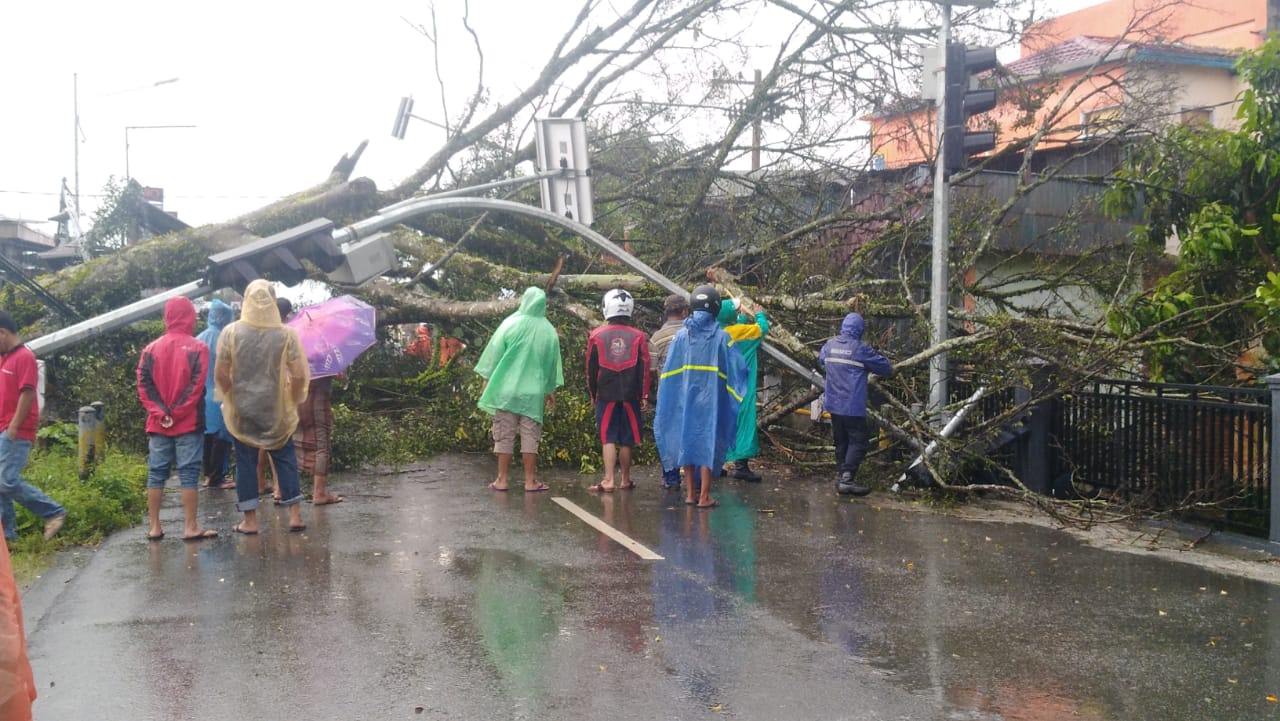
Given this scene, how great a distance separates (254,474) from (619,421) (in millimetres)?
3276

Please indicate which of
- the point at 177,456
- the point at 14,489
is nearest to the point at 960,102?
the point at 177,456

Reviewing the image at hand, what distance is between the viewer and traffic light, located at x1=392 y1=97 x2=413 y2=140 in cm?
1273

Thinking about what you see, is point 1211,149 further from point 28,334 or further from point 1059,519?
point 28,334

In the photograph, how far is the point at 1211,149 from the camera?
11.6 m

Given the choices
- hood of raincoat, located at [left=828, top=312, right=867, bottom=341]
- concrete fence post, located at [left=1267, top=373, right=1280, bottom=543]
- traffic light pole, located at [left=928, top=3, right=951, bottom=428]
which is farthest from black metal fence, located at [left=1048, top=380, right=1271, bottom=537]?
hood of raincoat, located at [left=828, top=312, right=867, bottom=341]

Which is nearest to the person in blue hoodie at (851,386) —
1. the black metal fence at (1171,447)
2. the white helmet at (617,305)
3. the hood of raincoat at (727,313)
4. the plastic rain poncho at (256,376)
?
the hood of raincoat at (727,313)

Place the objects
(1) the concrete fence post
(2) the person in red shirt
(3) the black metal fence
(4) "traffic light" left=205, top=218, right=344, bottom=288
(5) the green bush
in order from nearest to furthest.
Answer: (2) the person in red shirt, (1) the concrete fence post, (5) the green bush, (3) the black metal fence, (4) "traffic light" left=205, top=218, right=344, bottom=288

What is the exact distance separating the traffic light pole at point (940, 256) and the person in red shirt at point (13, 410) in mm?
7157

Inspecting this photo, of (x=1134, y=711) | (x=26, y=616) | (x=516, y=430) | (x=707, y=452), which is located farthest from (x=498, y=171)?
(x=1134, y=711)

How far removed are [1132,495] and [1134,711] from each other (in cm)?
506

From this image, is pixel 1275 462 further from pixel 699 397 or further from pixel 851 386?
pixel 699 397

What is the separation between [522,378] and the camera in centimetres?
1018

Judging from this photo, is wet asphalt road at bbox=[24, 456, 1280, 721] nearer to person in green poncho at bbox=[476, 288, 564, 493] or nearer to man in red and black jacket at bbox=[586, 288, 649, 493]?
person in green poncho at bbox=[476, 288, 564, 493]

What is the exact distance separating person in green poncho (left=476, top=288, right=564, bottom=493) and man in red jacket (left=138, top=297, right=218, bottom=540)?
2705 mm
